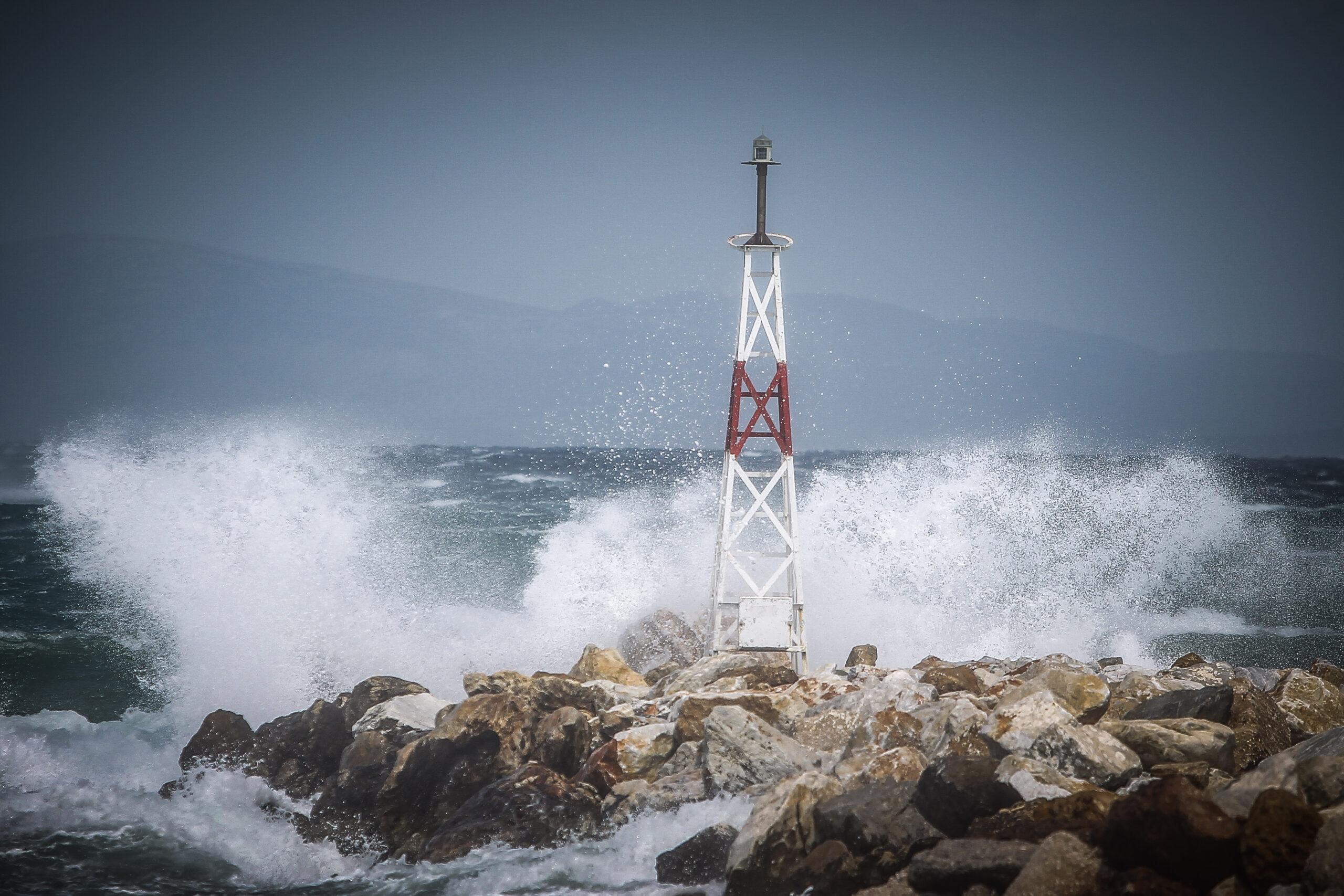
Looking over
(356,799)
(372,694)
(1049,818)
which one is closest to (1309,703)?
(1049,818)

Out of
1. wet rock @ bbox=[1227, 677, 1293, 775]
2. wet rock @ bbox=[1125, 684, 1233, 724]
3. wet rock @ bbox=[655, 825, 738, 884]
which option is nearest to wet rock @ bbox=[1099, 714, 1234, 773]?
wet rock @ bbox=[1227, 677, 1293, 775]

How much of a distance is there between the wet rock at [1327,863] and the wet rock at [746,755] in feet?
12.8

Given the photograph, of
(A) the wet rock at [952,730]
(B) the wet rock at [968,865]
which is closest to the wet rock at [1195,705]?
(A) the wet rock at [952,730]

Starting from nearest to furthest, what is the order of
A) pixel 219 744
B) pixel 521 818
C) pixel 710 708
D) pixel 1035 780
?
pixel 1035 780 < pixel 521 818 < pixel 710 708 < pixel 219 744

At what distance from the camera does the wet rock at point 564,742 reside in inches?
345

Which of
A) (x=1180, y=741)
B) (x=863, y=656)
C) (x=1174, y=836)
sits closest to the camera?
(x=1174, y=836)

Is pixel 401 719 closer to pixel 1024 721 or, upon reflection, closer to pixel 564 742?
pixel 564 742

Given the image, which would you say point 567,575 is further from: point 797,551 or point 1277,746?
point 1277,746

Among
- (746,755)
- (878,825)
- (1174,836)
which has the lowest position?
(746,755)

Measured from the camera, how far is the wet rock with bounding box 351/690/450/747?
984cm

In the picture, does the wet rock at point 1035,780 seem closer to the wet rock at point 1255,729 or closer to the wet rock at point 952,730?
the wet rock at point 952,730

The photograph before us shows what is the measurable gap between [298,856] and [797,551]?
287 inches

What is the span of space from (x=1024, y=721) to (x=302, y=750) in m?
8.37

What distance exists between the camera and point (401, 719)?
32.9 ft
